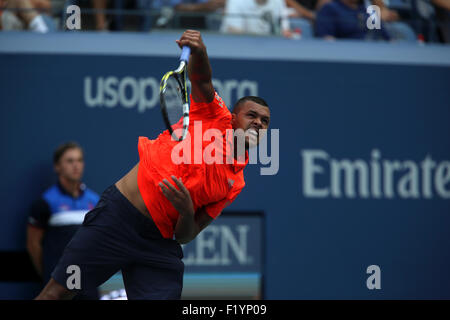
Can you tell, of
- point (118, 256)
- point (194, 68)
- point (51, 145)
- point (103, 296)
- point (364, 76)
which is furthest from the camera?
point (364, 76)

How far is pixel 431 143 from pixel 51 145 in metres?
3.59

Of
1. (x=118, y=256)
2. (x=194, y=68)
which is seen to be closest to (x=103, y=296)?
(x=118, y=256)

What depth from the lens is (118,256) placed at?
402 cm

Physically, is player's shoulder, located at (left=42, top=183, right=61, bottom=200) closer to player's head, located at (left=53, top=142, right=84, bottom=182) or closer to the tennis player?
player's head, located at (left=53, top=142, right=84, bottom=182)

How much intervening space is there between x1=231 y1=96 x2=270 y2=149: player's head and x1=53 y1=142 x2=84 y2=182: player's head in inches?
104

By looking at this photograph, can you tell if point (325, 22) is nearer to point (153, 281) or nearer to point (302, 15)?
point (302, 15)

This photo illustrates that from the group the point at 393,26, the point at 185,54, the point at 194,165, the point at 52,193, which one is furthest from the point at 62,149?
the point at 393,26

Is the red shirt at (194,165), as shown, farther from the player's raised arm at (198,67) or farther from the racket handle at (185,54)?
the racket handle at (185,54)

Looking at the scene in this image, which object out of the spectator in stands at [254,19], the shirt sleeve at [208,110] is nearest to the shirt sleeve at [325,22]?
the spectator in stands at [254,19]

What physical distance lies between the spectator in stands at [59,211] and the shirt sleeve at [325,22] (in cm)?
261

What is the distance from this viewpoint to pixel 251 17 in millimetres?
6762

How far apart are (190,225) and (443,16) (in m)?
4.51
